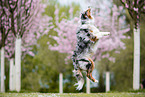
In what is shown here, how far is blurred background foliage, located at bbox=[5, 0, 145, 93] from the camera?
2038 centimetres

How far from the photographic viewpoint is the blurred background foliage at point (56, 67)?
2038cm

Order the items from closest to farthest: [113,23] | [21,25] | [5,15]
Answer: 1. [21,25]
2. [5,15]
3. [113,23]

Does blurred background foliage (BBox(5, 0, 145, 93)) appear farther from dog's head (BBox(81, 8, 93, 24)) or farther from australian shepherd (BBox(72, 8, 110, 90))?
dog's head (BBox(81, 8, 93, 24))

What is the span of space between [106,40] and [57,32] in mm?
5530

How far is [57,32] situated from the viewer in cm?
2070

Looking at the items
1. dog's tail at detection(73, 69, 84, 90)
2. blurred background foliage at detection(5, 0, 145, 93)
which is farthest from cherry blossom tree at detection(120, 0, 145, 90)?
blurred background foliage at detection(5, 0, 145, 93)

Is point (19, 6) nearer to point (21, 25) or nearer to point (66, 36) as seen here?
point (21, 25)

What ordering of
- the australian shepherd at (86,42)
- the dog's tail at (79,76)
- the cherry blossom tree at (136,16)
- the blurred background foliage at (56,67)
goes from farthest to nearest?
the blurred background foliage at (56,67) < the cherry blossom tree at (136,16) < the dog's tail at (79,76) < the australian shepherd at (86,42)

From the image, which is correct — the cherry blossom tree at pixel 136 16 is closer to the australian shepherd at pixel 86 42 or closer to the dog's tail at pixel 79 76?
the australian shepherd at pixel 86 42

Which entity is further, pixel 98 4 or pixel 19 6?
pixel 98 4

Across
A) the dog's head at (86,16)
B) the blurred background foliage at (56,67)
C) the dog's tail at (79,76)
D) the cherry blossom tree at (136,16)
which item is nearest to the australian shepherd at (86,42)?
the dog's head at (86,16)

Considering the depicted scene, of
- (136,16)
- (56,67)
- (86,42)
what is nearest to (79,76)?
(86,42)

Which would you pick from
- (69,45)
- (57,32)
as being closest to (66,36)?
(69,45)

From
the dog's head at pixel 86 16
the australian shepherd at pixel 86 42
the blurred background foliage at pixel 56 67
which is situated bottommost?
the blurred background foliage at pixel 56 67
